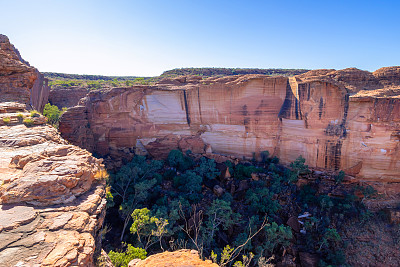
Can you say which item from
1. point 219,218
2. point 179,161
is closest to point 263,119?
point 179,161

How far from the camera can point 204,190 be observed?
17094 mm

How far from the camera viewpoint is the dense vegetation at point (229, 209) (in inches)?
490

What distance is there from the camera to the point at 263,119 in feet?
63.1

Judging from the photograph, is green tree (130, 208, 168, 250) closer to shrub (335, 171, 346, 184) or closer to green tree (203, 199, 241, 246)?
green tree (203, 199, 241, 246)

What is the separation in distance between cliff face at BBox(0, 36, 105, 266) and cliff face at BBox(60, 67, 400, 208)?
11.9 meters

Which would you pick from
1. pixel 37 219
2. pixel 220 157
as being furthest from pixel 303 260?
pixel 37 219

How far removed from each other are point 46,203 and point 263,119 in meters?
17.7

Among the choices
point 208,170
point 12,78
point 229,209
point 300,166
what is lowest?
point 229,209

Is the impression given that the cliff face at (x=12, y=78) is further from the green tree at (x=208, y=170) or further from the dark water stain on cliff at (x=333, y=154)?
the dark water stain on cliff at (x=333, y=154)

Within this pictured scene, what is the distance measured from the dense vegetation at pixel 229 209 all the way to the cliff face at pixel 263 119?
1.87 meters

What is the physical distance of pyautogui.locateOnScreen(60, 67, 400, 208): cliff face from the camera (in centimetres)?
1577

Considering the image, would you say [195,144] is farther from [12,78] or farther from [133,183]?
[12,78]

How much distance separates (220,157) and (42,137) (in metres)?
14.7

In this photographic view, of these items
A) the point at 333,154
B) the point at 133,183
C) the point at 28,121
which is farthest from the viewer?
the point at 333,154
